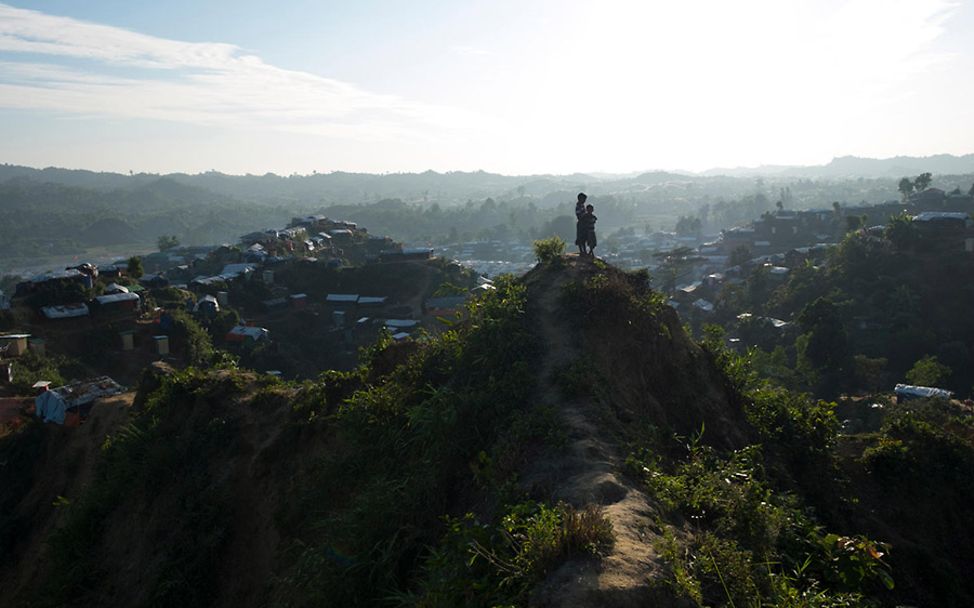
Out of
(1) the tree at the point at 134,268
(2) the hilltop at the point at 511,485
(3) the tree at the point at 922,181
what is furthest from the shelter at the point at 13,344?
(3) the tree at the point at 922,181

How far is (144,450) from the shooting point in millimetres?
10320

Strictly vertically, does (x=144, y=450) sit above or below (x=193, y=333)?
above

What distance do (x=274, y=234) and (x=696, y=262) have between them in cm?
3555

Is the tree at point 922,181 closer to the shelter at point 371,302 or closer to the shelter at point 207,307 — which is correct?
the shelter at point 371,302

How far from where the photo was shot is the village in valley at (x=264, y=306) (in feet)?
82.7

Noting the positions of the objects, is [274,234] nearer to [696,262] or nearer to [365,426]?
[696,262]

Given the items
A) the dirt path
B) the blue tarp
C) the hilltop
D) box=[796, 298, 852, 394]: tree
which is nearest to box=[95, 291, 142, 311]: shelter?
the blue tarp

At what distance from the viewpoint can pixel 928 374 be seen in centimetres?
2392

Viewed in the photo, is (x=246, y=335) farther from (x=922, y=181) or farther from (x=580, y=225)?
(x=922, y=181)

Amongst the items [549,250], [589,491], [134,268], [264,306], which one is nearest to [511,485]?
[589,491]

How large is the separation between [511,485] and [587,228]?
556 centimetres

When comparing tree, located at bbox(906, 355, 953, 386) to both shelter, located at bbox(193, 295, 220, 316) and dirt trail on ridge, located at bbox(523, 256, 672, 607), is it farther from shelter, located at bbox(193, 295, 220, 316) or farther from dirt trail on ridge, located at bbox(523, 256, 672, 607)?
shelter, located at bbox(193, 295, 220, 316)

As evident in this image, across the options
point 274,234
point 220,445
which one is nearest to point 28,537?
point 220,445

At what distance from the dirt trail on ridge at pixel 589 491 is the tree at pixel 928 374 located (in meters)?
22.1
